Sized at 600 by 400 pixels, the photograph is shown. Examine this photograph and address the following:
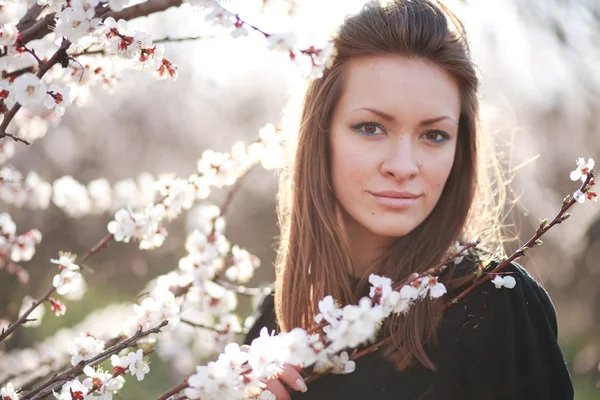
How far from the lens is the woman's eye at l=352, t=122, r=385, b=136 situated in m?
1.58

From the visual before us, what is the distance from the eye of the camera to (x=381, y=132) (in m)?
1.58

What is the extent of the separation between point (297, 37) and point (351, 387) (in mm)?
784

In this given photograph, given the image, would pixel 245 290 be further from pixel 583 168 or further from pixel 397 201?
pixel 583 168

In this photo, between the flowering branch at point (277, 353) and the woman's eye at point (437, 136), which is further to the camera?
the woman's eye at point (437, 136)

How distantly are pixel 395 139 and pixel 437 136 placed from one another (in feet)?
0.42

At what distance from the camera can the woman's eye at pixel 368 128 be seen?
158 cm

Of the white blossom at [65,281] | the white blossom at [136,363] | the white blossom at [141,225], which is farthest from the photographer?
the white blossom at [141,225]

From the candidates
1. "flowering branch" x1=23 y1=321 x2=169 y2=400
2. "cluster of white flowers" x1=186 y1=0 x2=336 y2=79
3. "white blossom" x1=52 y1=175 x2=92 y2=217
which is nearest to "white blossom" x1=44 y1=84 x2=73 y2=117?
"cluster of white flowers" x1=186 y1=0 x2=336 y2=79

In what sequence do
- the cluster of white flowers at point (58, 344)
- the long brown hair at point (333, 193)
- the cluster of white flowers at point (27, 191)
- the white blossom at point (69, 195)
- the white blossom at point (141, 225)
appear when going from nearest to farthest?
the long brown hair at point (333, 193)
the white blossom at point (141, 225)
the cluster of white flowers at point (27, 191)
the white blossom at point (69, 195)
the cluster of white flowers at point (58, 344)

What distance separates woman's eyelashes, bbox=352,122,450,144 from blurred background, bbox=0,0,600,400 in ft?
0.92

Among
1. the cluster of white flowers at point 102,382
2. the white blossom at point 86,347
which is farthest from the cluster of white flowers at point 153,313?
the cluster of white flowers at point 102,382

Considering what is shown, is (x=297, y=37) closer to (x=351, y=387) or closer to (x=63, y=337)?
(x=351, y=387)

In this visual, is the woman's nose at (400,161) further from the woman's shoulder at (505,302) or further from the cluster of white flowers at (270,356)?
the cluster of white flowers at (270,356)

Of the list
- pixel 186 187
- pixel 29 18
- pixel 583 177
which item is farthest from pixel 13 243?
pixel 583 177
